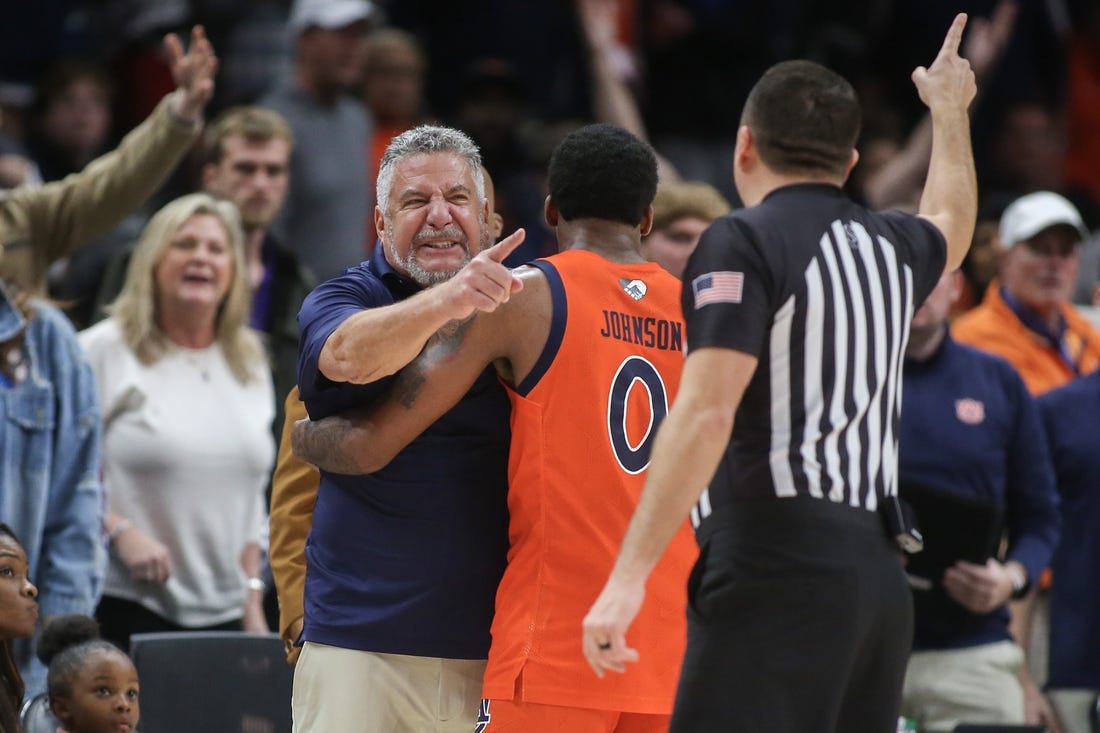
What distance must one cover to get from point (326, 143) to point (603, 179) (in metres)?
4.18

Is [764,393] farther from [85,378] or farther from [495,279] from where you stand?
[85,378]

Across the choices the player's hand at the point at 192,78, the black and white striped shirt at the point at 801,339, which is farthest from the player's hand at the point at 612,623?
the player's hand at the point at 192,78

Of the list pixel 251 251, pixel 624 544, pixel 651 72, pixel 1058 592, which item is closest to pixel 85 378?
pixel 251 251

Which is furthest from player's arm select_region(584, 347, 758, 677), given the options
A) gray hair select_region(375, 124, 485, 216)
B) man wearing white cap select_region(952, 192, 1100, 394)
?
man wearing white cap select_region(952, 192, 1100, 394)

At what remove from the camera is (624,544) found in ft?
10.4

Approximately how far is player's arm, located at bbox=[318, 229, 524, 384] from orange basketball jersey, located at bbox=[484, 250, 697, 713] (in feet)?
0.73

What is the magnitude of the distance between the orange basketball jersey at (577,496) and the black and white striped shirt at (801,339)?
14.5 inches

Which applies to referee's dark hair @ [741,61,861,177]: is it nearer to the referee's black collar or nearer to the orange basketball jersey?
the referee's black collar

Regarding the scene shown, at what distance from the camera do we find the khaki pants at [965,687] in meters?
6.06

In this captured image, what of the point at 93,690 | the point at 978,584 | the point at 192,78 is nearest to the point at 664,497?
the point at 93,690

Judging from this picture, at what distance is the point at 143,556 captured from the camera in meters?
5.77

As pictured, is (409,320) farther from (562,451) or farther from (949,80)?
(949,80)

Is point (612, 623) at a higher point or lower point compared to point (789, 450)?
lower

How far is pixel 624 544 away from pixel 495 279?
62cm
